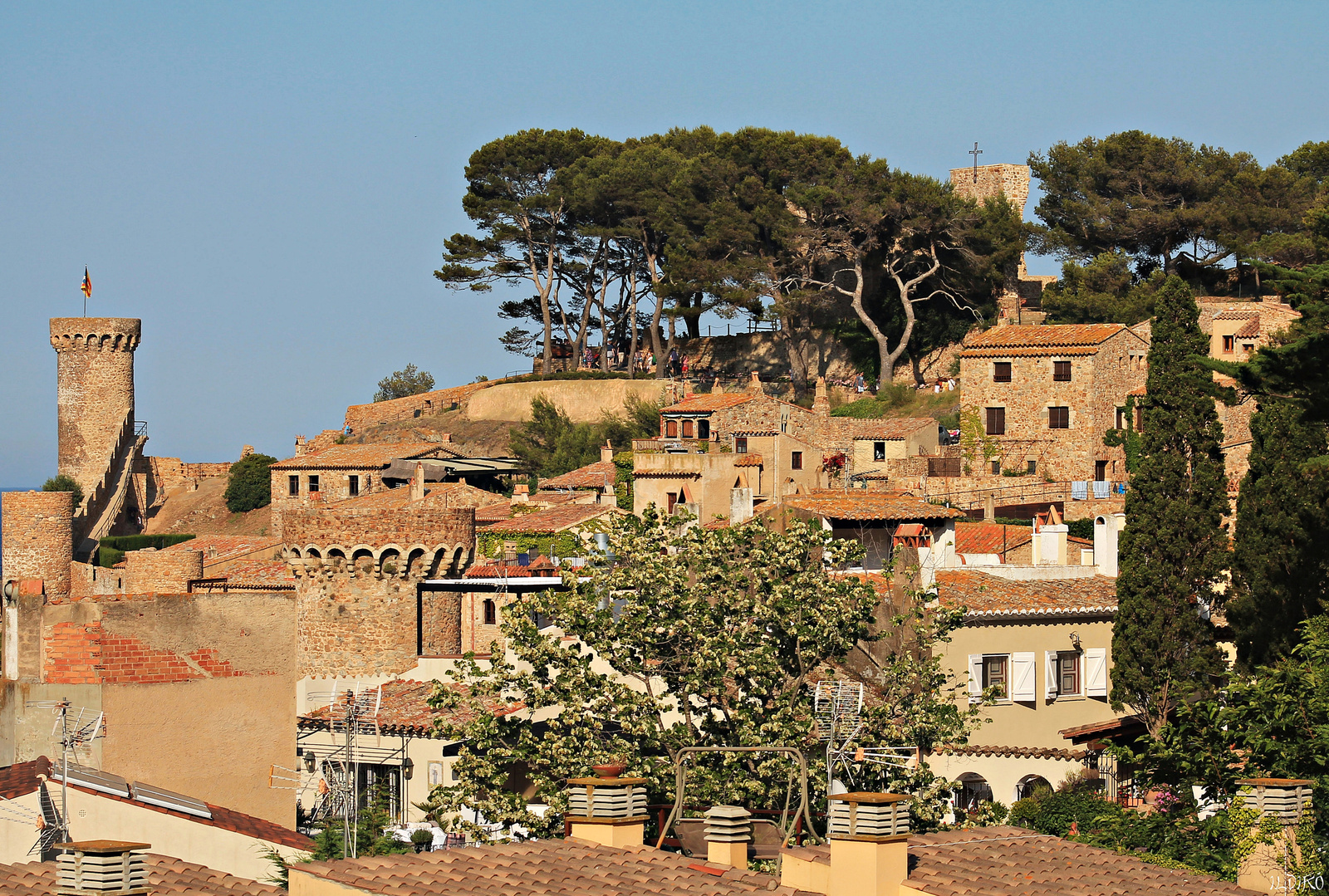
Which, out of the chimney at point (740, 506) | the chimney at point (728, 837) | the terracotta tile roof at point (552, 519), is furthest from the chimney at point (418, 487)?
the chimney at point (728, 837)

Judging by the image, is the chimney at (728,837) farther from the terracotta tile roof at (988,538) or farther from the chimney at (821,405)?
the chimney at (821,405)

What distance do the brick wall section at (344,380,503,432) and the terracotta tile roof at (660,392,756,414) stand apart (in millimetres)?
20999

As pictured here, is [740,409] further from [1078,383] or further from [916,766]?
[916,766]

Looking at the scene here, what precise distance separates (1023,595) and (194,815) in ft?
46.3

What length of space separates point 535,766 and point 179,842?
4.00m

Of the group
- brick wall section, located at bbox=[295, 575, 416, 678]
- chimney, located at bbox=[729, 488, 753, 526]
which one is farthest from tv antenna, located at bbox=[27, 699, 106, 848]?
chimney, located at bbox=[729, 488, 753, 526]

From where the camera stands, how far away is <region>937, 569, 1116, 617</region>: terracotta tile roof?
1070 inches

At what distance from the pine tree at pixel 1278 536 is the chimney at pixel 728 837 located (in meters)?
13.6

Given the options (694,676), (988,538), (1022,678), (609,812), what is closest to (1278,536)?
(1022,678)

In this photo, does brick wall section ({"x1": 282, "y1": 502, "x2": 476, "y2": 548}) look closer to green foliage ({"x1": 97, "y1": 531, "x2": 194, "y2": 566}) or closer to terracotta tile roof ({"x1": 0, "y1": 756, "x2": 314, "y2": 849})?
terracotta tile roof ({"x1": 0, "y1": 756, "x2": 314, "y2": 849})

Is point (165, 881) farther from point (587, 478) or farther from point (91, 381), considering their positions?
point (91, 381)

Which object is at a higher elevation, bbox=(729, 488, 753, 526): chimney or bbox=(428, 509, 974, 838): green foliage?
bbox=(729, 488, 753, 526): chimney

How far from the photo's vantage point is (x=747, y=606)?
69.6 feet

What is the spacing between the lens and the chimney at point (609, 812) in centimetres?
1498
